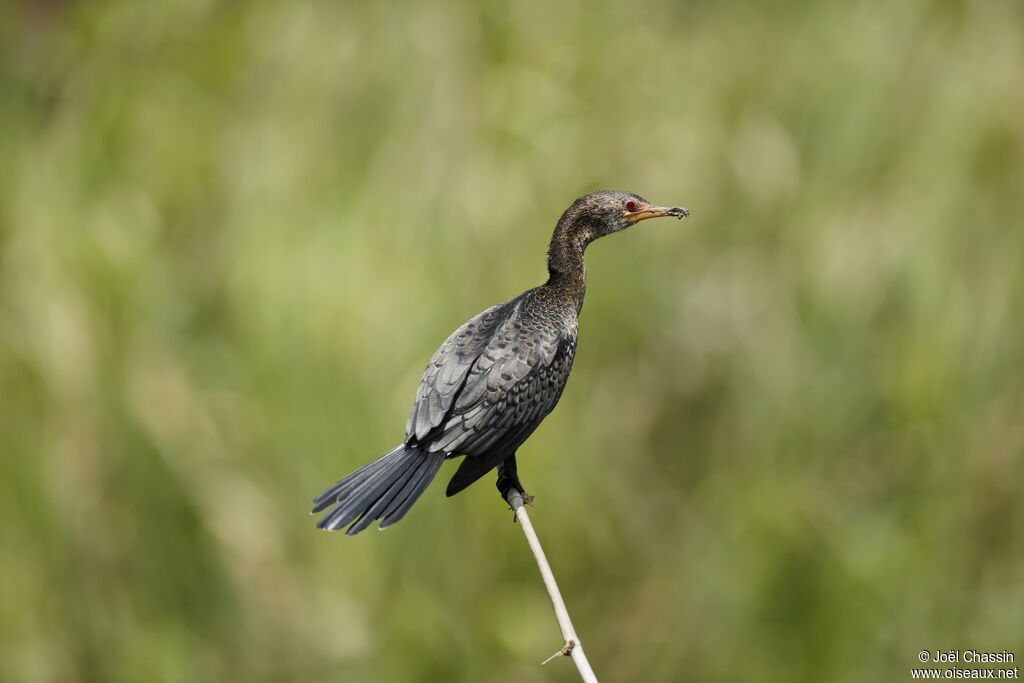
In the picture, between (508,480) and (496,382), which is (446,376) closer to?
(496,382)

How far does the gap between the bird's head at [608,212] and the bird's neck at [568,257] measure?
0.4 inches

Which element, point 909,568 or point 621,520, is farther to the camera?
point 621,520

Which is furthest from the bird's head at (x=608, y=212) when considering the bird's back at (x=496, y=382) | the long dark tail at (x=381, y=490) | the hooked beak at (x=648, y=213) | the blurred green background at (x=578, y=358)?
the blurred green background at (x=578, y=358)

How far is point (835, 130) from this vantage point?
568cm

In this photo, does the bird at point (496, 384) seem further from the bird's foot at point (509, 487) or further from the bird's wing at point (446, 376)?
the bird's foot at point (509, 487)

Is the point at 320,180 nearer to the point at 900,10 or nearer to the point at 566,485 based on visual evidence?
the point at 566,485

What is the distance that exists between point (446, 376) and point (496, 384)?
0.10m

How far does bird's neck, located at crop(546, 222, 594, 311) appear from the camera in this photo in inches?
82.5

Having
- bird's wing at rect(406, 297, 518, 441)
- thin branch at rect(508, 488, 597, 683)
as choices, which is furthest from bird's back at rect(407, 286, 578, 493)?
thin branch at rect(508, 488, 597, 683)

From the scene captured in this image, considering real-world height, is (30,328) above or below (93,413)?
above

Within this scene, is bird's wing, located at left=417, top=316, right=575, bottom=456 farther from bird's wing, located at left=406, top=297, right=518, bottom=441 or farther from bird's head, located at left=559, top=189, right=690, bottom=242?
bird's head, located at left=559, top=189, right=690, bottom=242

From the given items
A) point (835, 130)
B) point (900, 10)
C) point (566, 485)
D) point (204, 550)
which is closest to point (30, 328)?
point (204, 550)

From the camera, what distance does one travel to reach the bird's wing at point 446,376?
2129mm

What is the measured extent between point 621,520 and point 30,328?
3226 mm
